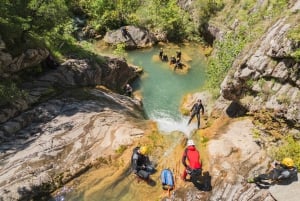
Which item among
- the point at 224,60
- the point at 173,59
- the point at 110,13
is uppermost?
the point at 110,13

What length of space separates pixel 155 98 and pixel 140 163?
16732 millimetres

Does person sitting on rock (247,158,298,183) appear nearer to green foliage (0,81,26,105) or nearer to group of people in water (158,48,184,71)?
green foliage (0,81,26,105)

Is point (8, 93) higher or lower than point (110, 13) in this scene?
lower

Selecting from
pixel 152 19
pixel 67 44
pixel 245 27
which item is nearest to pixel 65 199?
pixel 67 44

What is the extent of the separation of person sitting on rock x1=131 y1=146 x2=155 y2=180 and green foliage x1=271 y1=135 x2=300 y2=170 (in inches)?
258

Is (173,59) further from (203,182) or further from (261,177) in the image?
(261,177)

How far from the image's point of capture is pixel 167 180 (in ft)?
59.1

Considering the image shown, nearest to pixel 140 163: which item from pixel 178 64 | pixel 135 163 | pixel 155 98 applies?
pixel 135 163

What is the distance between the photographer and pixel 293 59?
20938 mm

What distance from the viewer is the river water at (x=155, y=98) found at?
17.9 meters

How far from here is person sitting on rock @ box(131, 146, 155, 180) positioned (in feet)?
59.5

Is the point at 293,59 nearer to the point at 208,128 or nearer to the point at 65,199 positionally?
the point at 208,128

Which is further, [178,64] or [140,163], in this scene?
[178,64]

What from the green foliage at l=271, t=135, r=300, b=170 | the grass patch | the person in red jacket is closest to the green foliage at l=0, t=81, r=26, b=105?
the grass patch
